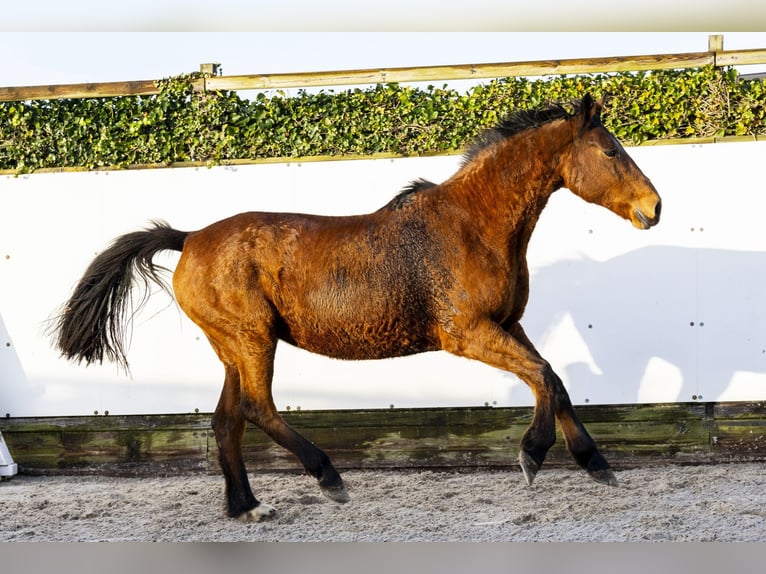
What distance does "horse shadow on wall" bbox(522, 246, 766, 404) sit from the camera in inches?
245

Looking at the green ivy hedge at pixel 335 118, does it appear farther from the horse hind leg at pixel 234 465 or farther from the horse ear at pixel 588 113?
the horse hind leg at pixel 234 465

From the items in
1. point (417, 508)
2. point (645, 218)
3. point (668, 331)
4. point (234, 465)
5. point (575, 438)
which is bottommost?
point (417, 508)

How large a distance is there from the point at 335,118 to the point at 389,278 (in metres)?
2.20

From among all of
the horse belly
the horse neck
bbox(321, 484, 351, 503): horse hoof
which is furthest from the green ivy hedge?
bbox(321, 484, 351, 503): horse hoof

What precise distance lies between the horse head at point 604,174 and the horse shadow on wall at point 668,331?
1935mm

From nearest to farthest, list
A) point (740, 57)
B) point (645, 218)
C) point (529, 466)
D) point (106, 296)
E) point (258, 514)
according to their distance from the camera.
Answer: point (529, 466) < point (645, 218) < point (258, 514) < point (106, 296) < point (740, 57)

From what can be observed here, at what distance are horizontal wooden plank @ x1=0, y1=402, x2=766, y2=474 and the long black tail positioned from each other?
1565 mm

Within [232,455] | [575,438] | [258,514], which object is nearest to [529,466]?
[575,438]

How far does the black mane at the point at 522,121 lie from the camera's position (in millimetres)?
4578

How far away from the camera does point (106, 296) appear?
5047 millimetres

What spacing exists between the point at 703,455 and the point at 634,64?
284 cm

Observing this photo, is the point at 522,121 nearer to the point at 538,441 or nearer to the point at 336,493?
the point at 538,441

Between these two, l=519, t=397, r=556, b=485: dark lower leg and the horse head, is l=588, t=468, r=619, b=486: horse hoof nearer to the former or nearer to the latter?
l=519, t=397, r=556, b=485: dark lower leg

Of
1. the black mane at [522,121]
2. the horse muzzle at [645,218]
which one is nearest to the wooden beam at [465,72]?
the black mane at [522,121]
